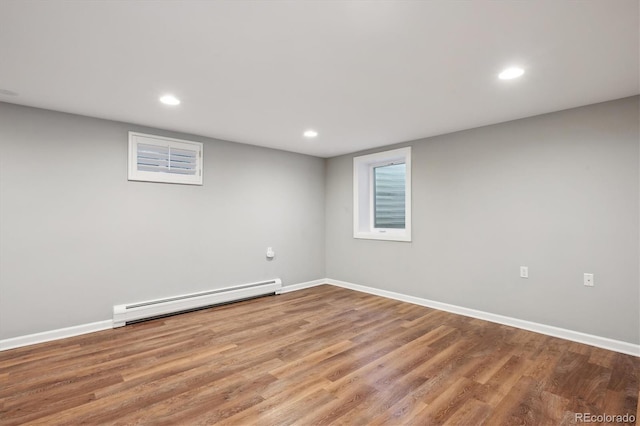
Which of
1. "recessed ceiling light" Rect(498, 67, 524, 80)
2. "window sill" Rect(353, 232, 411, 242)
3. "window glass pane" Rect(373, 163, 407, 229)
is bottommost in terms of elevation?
"window sill" Rect(353, 232, 411, 242)

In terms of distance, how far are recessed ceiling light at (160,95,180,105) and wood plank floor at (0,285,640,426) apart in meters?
2.36

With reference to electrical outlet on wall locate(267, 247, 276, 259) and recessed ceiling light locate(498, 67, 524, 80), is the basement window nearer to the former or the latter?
electrical outlet on wall locate(267, 247, 276, 259)

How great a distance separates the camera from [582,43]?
197 centimetres

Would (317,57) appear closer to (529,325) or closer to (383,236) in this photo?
(383,236)

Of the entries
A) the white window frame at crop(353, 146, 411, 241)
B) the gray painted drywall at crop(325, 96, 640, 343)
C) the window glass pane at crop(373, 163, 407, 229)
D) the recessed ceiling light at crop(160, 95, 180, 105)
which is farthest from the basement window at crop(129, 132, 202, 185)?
the gray painted drywall at crop(325, 96, 640, 343)

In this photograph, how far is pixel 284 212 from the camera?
5.18 meters

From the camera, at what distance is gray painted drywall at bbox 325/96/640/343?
2.87 m

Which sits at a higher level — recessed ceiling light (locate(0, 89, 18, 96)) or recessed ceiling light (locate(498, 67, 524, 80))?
recessed ceiling light (locate(498, 67, 524, 80))

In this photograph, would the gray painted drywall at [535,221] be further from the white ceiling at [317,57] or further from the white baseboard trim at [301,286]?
the white baseboard trim at [301,286]

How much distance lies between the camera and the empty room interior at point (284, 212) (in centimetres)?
189

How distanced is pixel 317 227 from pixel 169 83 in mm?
3572

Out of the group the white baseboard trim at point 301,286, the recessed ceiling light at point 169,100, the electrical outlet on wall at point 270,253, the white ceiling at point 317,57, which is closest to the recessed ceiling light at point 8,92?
the white ceiling at point 317,57

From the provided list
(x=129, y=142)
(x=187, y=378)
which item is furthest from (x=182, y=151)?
(x=187, y=378)

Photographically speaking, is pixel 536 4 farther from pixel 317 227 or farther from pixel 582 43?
pixel 317 227
